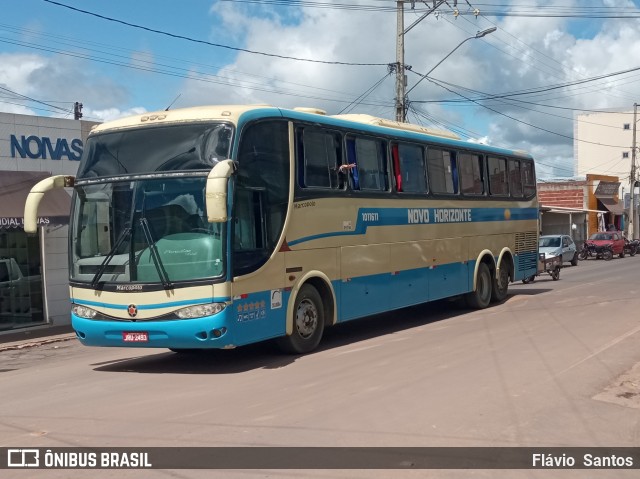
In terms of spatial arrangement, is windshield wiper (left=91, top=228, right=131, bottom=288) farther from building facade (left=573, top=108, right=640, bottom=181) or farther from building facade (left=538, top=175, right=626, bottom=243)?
building facade (left=573, top=108, right=640, bottom=181)

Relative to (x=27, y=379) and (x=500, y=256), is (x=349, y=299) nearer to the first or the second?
(x=27, y=379)

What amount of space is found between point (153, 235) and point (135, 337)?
4.54 feet

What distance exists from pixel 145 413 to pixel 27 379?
12.3 ft

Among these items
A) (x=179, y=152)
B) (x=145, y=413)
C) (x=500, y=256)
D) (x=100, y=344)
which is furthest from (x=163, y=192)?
(x=500, y=256)

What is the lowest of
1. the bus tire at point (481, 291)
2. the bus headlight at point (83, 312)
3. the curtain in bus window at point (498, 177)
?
the bus tire at point (481, 291)

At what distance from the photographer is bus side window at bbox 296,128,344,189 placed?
11.4 m

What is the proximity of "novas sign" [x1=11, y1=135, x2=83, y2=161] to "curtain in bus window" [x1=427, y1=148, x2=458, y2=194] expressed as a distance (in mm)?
8461

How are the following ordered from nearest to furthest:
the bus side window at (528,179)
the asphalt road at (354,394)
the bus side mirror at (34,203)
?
the asphalt road at (354,394) → the bus side mirror at (34,203) → the bus side window at (528,179)

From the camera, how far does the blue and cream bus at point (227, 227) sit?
9.70 metres

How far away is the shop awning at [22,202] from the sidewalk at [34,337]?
2.36 meters

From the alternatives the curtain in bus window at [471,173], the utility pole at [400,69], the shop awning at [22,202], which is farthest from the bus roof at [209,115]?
the utility pole at [400,69]

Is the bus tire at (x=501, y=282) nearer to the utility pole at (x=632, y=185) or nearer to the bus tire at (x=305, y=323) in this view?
the bus tire at (x=305, y=323)

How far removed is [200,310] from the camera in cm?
963

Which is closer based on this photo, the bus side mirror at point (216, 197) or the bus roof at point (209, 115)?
the bus side mirror at point (216, 197)
